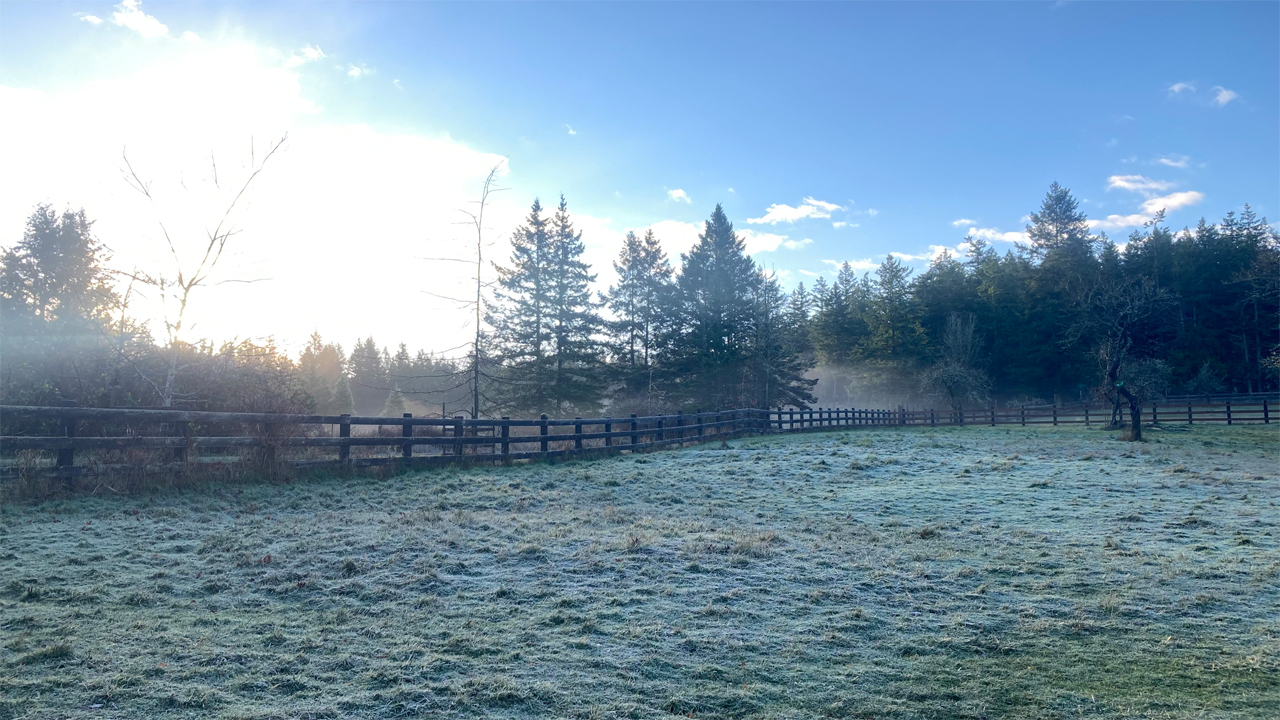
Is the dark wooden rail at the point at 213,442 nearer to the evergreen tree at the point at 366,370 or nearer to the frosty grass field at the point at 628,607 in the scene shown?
the frosty grass field at the point at 628,607

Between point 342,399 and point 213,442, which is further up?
point 213,442

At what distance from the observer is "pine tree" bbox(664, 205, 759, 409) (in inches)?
1676

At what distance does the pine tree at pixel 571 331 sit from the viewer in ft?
118

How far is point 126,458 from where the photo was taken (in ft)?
30.7

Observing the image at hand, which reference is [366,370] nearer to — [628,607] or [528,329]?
[528,329]

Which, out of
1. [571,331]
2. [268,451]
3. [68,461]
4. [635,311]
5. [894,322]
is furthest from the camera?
[894,322]

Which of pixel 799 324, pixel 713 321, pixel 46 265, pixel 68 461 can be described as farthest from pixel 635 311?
pixel 68 461

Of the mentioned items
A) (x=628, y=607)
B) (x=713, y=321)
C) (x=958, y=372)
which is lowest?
(x=628, y=607)

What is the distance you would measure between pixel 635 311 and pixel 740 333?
725cm

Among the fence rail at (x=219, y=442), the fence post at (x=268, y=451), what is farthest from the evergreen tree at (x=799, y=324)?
the fence post at (x=268, y=451)

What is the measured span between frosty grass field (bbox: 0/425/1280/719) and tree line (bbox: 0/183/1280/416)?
7.64m

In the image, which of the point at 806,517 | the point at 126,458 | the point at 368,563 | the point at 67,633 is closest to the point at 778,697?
the point at 368,563

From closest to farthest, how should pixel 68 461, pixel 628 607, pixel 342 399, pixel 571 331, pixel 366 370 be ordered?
pixel 628 607 → pixel 68 461 → pixel 571 331 → pixel 342 399 → pixel 366 370

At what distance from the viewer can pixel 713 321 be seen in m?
43.5
